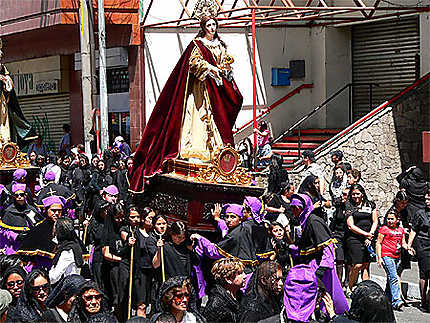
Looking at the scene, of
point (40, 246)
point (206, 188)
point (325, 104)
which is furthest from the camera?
point (325, 104)

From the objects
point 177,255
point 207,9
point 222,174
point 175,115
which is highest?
point 207,9

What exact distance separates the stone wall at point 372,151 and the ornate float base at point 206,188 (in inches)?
357

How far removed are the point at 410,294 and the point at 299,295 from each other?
603cm

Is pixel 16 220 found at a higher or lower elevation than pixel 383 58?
lower

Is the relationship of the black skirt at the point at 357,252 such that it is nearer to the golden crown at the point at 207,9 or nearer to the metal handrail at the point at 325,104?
the golden crown at the point at 207,9

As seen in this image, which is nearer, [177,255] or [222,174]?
[177,255]

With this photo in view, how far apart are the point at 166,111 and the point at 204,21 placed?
3.71ft

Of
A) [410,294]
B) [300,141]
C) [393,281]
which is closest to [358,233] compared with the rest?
[393,281]

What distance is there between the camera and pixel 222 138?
9.29 m

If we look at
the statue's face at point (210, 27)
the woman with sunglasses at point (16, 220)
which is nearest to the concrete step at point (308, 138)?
the statue's face at point (210, 27)

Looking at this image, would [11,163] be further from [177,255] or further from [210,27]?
[177,255]

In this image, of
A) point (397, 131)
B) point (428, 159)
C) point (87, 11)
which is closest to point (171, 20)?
point (87, 11)

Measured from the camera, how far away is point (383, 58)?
19938 mm

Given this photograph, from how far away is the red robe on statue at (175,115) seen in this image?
30.2ft
